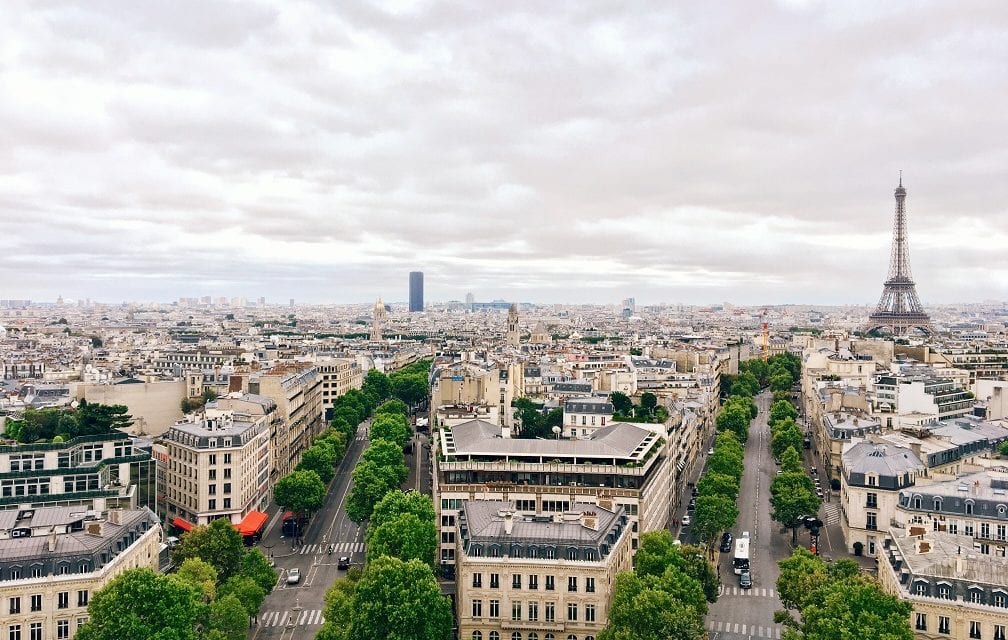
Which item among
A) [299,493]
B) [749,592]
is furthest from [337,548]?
[749,592]

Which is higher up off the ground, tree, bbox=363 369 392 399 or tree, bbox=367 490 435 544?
tree, bbox=363 369 392 399

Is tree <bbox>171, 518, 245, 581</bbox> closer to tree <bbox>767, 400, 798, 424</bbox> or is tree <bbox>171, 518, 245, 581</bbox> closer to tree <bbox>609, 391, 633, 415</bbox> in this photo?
tree <bbox>609, 391, 633, 415</bbox>

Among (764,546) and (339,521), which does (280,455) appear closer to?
(339,521)

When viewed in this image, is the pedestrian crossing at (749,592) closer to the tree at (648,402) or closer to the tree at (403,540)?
the tree at (403,540)

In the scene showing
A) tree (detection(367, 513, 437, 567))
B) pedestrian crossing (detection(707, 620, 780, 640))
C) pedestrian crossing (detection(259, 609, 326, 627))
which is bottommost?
pedestrian crossing (detection(259, 609, 326, 627))

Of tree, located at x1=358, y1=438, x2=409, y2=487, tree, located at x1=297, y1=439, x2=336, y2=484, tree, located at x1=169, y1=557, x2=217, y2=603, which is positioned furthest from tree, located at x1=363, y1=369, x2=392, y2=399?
tree, located at x1=169, y1=557, x2=217, y2=603

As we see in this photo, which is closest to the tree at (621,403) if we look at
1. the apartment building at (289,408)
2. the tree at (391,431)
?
the tree at (391,431)

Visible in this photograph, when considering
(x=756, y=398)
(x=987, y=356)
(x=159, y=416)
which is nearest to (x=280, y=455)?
(x=159, y=416)
